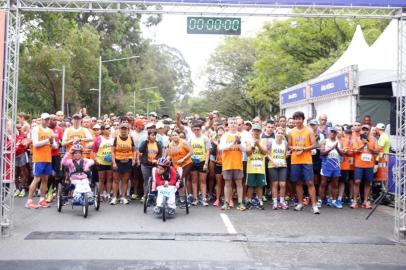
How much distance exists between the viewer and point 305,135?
38.9 feet

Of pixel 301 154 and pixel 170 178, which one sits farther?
pixel 301 154

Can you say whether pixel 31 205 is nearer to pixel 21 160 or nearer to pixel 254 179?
pixel 21 160

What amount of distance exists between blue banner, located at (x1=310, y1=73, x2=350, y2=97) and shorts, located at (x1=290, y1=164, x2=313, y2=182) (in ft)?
19.5

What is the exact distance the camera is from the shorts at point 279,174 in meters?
12.1

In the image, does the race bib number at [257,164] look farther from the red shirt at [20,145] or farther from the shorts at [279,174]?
the red shirt at [20,145]

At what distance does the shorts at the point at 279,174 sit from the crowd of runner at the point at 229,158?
2 cm

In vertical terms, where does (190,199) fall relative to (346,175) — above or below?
below

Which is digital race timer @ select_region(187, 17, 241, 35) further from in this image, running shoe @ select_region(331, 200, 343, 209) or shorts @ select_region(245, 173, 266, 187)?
running shoe @ select_region(331, 200, 343, 209)

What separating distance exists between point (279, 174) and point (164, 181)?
9.01 feet

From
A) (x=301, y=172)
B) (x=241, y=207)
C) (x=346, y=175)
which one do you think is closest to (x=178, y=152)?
(x=241, y=207)

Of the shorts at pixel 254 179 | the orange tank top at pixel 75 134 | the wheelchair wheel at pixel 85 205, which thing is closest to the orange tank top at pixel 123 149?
the orange tank top at pixel 75 134

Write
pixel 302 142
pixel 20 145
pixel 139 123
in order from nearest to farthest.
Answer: pixel 302 142 → pixel 139 123 → pixel 20 145

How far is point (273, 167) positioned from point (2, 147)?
576 centimetres

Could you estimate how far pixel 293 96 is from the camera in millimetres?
24797
